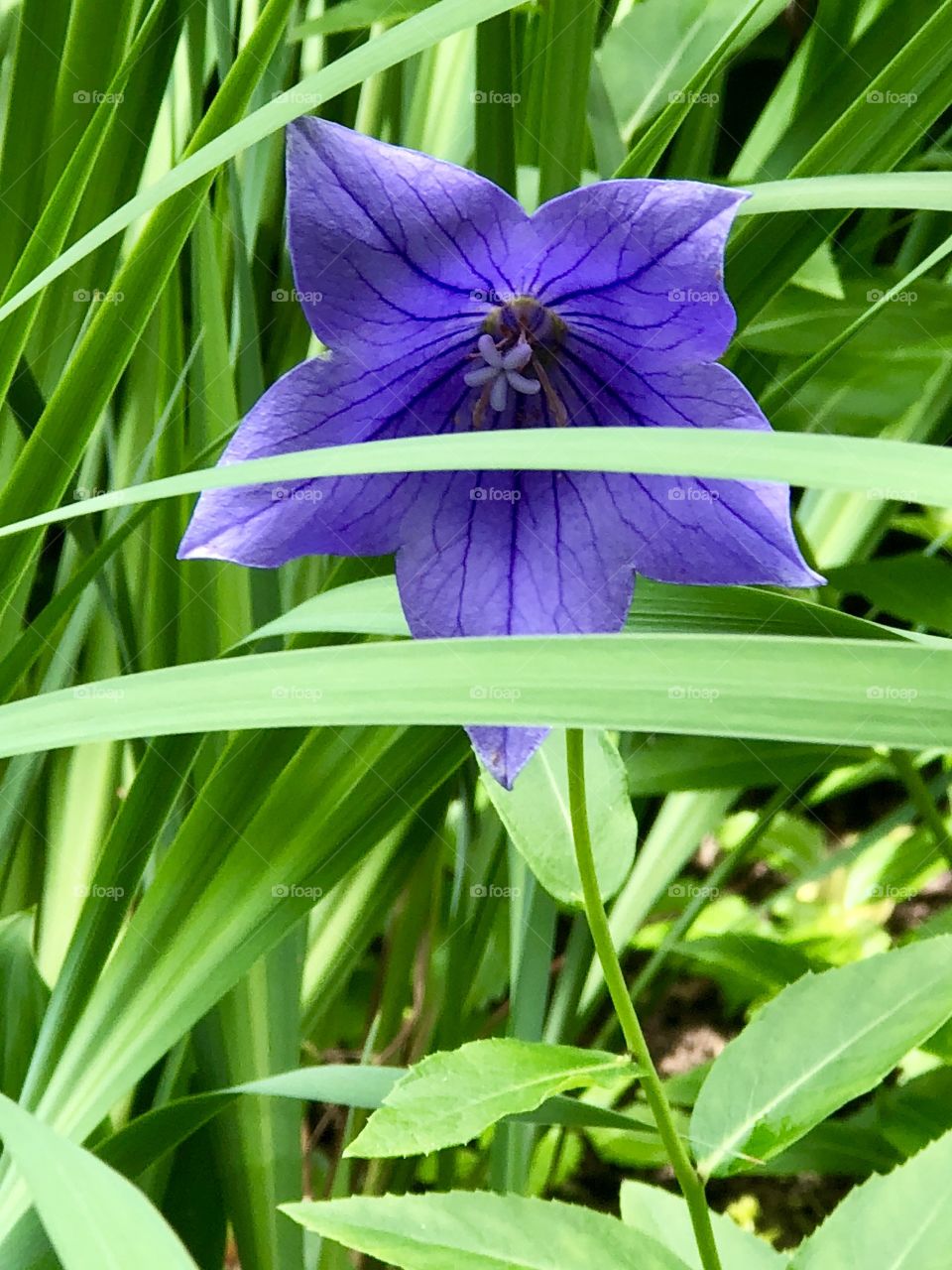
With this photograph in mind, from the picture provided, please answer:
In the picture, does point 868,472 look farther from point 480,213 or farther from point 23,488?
point 23,488

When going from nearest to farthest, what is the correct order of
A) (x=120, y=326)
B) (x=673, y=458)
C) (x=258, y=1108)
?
(x=673, y=458), (x=120, y=326), (x=258, y=1108)

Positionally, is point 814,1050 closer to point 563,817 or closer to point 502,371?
point 563,817

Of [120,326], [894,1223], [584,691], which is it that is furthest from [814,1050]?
[120,326]

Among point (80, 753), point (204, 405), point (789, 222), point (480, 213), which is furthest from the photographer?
point (80, 753)

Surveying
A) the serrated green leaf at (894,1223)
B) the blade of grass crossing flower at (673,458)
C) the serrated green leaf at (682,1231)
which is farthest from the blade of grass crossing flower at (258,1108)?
the blade of grass crossing flower at (673,458)

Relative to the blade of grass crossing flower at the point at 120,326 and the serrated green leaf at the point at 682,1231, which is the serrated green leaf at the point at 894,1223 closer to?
the serrated green leaf at the point at 682,1231

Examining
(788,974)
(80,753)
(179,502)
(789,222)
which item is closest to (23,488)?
(179,502)

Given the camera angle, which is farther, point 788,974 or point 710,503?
point 788,974
